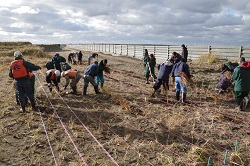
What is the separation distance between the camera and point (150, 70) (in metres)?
10.4

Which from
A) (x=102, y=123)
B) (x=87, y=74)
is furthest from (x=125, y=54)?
(x=102, y=123)

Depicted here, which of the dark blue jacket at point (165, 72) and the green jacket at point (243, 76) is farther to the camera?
the dark blue jacket at point (165, 72)

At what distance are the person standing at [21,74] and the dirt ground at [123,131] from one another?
0.55 m

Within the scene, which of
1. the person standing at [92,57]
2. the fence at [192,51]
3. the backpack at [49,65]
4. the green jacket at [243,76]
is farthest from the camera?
the fence at [192,51]

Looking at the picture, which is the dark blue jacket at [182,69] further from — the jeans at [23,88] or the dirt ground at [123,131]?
the jeans at [23,88]

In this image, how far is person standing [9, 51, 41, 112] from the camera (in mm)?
6145

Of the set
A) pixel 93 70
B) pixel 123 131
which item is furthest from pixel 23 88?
pixel 123 131

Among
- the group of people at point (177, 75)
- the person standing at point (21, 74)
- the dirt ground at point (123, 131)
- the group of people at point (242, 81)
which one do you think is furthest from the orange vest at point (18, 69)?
the group of people at point (242, 81)

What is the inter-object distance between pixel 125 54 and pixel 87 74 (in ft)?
72.8

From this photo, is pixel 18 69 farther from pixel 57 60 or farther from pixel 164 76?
pixel 164 76

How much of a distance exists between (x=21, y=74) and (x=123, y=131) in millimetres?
2853

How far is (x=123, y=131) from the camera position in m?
5.40

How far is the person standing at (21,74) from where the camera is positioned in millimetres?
6145

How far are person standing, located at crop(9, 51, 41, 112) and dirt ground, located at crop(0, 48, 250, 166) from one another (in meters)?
0.55
